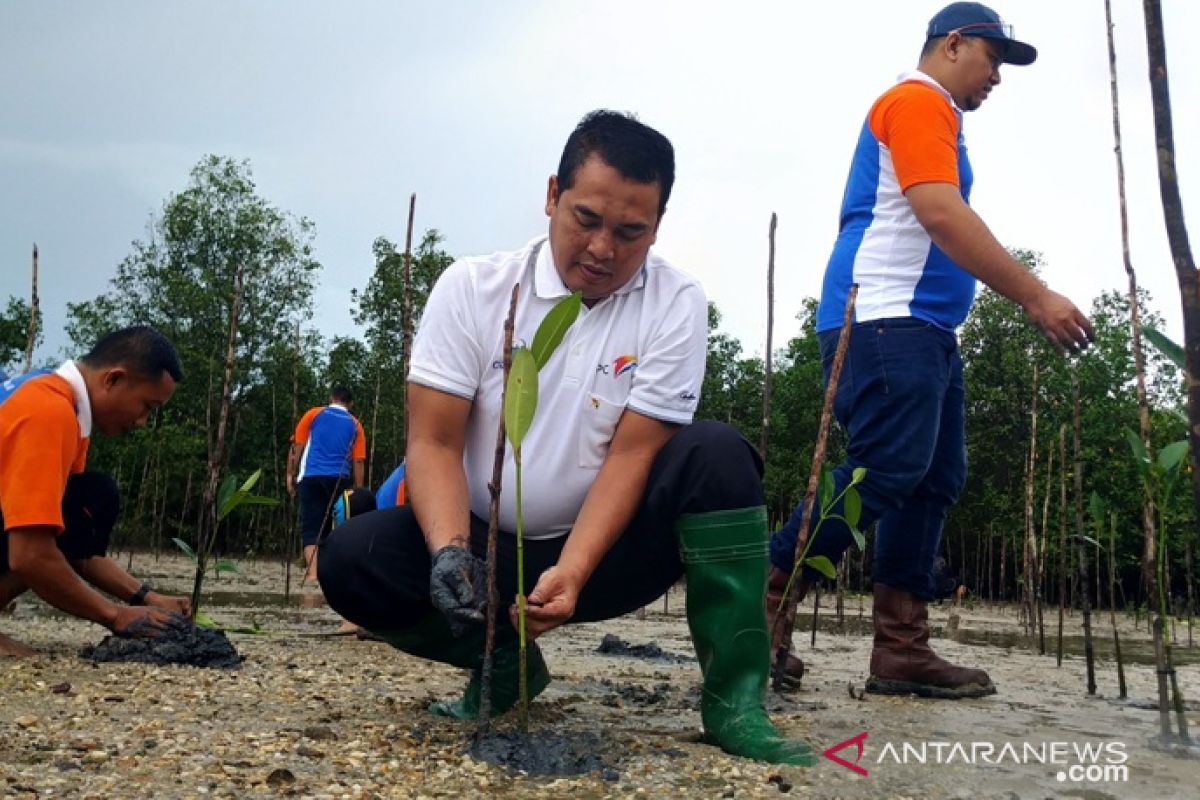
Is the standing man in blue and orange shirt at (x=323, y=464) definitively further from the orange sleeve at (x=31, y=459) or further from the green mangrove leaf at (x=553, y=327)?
the green mangrove leaf at (x=553, y=327)

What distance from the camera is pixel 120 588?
3514 mm

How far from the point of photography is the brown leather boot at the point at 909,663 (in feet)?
10.3

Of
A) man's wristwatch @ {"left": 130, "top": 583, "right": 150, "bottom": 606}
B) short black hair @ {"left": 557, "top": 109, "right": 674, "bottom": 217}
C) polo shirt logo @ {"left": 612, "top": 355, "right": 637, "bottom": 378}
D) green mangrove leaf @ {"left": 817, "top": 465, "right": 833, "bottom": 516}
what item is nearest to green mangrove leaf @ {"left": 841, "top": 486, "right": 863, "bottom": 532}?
green mangrove leaf @ {"left": 817, "top": 465, "right": 833, "bottom": 516}

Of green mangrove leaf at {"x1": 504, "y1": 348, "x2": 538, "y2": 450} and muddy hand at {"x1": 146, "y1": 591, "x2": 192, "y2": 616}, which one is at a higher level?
green mangrove leaf at {"x1": 504, "y1": 348, "x2": 538, "y2": 450}

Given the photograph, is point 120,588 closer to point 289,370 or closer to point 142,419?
point 142,419

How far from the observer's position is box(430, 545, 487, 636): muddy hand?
1.92m

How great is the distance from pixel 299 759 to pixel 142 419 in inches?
74.3

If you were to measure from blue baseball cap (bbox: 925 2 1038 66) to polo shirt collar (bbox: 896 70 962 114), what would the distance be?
0.16 meters

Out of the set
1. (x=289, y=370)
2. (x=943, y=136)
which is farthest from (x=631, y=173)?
(x=289, y=370)

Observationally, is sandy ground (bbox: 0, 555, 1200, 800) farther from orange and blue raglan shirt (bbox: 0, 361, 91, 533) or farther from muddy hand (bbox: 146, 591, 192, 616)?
orange and blue raglan shirt (bbox: 0, 361, 91, 533)

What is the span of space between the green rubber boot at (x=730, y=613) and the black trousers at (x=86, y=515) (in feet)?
7.30

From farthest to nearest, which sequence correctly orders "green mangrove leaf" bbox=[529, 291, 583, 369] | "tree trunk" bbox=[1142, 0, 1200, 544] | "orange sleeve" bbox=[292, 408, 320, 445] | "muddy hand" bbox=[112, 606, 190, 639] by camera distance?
"orange sleeve" bbox=[292, 408, 320, 445], "muddy hand" bbox=[112, 606, 190, 639], "green mangrove leaf" bbox=[529, 291, 583, 369], "tree trunk" bbox=[1142, 0, 1200, 544]

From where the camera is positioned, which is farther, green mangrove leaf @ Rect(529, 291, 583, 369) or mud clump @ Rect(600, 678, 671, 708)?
mud clump @ Rect(600, 678, 671, 708)

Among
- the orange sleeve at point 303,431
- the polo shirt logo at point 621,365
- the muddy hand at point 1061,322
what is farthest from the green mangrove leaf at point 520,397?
the orange sleeve at point 303,431
